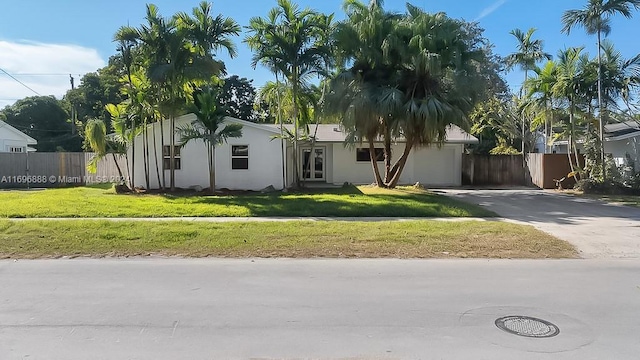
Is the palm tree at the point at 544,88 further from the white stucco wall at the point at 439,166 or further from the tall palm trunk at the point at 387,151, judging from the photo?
the tall palm trunk at the point at 387,151

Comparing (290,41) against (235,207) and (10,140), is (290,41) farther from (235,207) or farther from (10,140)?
(10,140)

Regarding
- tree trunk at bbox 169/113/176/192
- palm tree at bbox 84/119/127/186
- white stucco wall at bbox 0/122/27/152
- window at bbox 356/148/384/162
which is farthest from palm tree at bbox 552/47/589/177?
white stucco wall at bbox 0/122/27/152

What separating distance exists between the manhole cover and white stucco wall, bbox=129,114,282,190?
601 inches

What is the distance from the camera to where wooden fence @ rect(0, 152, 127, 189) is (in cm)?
2297

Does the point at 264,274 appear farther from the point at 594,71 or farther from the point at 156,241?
the point at 594,71

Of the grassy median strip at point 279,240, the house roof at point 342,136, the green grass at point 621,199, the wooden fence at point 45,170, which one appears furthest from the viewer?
the house roof at point 342,136

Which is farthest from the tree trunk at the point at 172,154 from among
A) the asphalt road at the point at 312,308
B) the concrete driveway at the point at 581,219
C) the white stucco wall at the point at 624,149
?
the white stucco wall at the point at 624,149

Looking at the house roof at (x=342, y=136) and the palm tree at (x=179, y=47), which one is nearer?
the palm tree at (x=179, y=47)

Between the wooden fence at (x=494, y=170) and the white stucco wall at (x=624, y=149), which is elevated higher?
the white stucco wall at (x=624, y=149)

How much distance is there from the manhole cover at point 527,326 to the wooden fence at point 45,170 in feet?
70.9

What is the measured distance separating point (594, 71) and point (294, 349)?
19.8m

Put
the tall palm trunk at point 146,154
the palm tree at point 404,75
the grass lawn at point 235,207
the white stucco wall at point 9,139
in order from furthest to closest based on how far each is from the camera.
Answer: the white stucco wall at point 9,139
the tall palm trunk at point 146,154
the palm tree at point 404,75
the grass lawn at point 235,207

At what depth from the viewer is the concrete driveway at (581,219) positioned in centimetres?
870

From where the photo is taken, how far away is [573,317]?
4848mm
